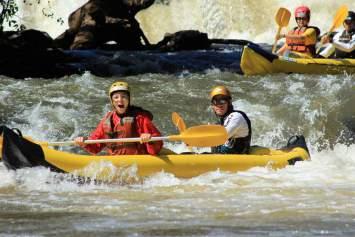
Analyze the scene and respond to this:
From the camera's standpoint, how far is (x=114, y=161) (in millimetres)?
7176

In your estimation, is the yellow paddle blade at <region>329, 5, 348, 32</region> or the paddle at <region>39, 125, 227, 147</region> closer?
the paddle at <region>39, 125, 227, 147</region>

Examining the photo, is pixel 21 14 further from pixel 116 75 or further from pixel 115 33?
pixel 116 75

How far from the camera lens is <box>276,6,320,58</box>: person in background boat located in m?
13.6

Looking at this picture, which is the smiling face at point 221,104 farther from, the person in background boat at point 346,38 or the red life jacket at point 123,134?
the person in background boat at point 346,38

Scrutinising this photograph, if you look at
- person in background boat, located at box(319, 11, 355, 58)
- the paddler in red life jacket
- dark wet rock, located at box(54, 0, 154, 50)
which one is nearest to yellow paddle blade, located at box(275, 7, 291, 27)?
person in background boat, located at box(319, 11, 355, 58)

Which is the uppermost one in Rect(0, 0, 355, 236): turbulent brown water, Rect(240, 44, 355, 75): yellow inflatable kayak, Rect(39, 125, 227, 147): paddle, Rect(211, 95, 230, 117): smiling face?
Rect(240, 44, 355, 75): yellow inflatable kayak

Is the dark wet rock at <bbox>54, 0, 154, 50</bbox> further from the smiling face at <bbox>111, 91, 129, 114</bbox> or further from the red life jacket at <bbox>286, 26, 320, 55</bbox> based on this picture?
the smiling face at <bbox>111, 91, 129, 114</bbox>

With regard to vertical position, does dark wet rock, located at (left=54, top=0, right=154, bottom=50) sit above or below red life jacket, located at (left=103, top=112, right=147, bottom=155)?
above

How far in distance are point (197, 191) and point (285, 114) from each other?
13.9 ft

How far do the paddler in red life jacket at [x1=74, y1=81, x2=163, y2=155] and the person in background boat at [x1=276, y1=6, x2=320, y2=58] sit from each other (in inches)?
258

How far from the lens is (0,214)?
5.93 meters

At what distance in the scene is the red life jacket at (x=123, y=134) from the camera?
24.7 ft

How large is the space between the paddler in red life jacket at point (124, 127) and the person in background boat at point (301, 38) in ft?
21.5

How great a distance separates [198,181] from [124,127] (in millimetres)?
791
